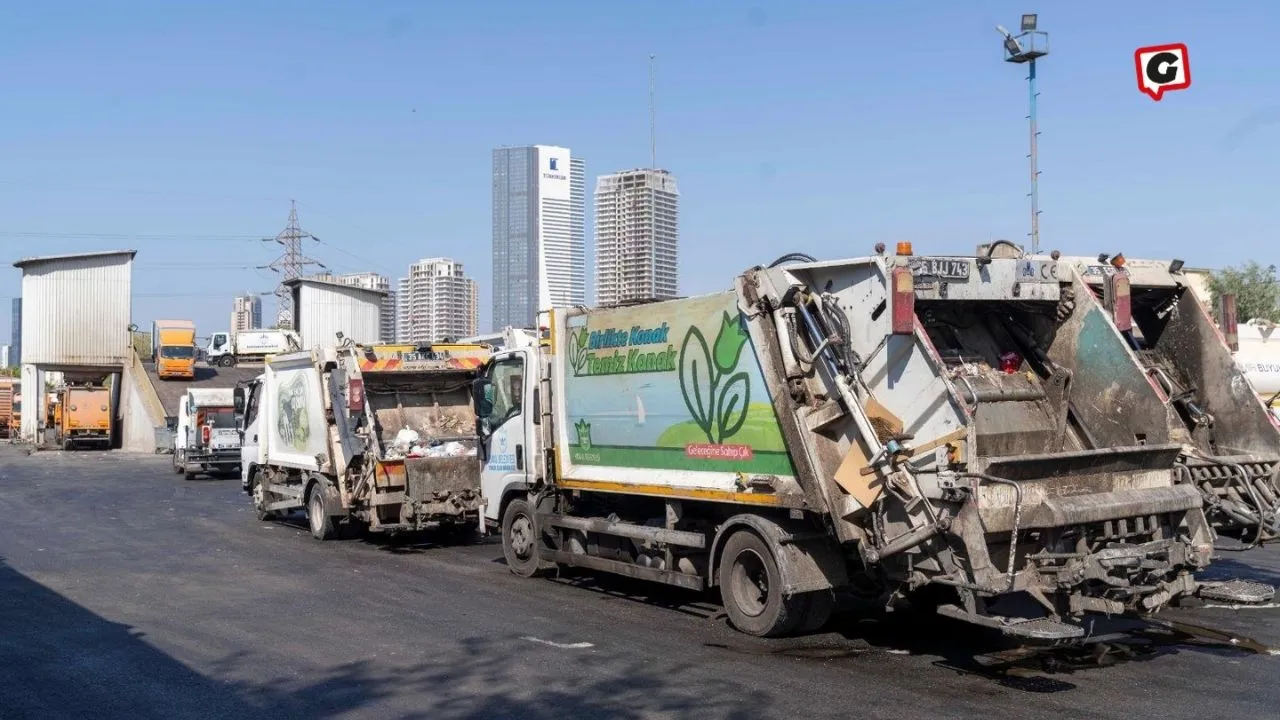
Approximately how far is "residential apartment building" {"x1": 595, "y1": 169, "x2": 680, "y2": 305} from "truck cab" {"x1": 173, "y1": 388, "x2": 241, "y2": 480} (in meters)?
12.6

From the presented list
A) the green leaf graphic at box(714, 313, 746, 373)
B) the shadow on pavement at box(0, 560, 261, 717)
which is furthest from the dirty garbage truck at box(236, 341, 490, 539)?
the green leaf graphic at box(714, 313, 746, 373)

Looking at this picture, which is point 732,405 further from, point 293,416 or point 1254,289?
point 1254,289

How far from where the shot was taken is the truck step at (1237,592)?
768cm

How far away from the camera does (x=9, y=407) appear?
212ft

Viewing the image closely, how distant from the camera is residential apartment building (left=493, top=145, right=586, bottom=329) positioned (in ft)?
52.4

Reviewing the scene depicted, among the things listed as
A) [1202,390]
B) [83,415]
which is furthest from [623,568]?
[83,415]

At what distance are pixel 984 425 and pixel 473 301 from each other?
71.4 metres

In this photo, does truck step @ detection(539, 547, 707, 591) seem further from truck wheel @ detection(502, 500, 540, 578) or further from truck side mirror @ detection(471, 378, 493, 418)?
truck side mirror @ detection(471, 378, 493, 418)

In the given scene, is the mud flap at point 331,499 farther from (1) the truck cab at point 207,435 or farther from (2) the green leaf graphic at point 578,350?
(1) the truck cab at point 207,435

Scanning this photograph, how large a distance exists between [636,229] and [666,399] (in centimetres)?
1262

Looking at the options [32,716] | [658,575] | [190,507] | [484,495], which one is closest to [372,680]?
[32,716]

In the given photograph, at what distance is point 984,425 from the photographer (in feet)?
27.4

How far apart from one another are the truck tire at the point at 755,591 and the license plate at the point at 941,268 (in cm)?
236

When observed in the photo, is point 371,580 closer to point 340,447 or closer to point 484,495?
point 484,495
